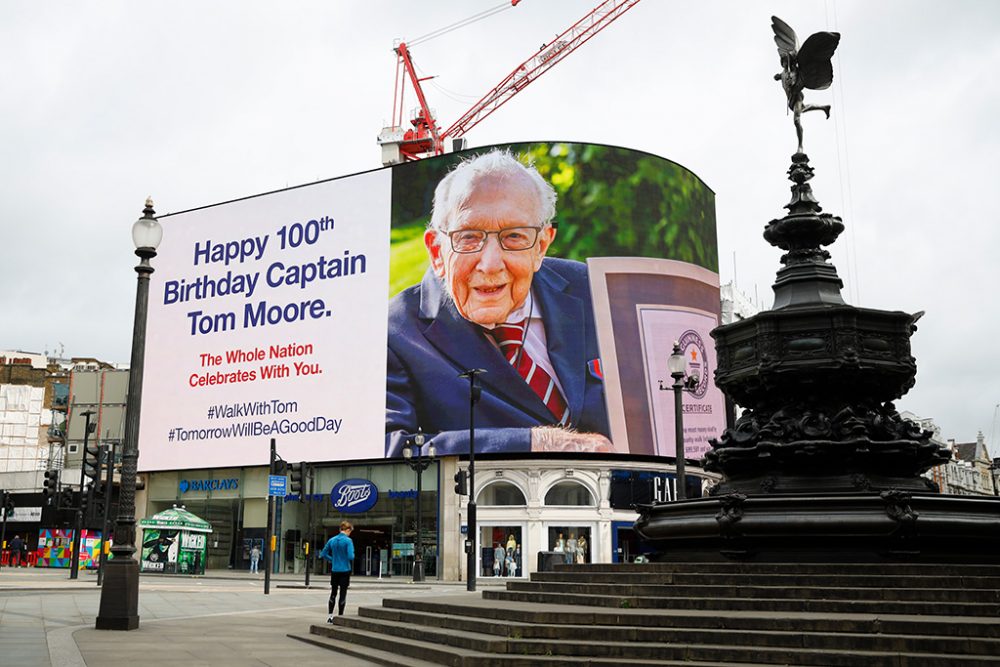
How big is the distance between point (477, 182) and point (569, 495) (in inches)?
660

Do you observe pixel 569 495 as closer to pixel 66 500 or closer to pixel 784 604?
pixel 66 500

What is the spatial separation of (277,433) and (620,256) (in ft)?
70.1

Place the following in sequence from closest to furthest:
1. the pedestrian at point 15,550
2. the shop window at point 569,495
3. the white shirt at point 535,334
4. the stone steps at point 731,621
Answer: the stone steps at point 731,621
the white shirt at point 535,334
the shop window at point 569,495
the pedestrian at point 15,550

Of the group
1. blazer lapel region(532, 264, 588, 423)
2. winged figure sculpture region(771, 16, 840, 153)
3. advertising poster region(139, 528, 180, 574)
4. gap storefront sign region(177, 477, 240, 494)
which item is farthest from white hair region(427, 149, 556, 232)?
winged figure sculpture region(771, 16, 840, 153)

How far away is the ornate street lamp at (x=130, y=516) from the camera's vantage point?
14.6 m

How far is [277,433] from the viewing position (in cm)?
5559

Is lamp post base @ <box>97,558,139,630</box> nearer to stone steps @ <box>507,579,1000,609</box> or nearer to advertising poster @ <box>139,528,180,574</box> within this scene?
stone steps @ <box>507,579,1000,609</box>

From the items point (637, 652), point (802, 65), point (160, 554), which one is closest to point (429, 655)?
point (637, 652)

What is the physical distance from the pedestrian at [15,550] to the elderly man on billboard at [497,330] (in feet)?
70.7

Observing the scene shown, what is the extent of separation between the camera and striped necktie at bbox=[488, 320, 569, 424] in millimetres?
48875

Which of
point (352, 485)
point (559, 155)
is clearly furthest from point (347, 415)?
point (559, 155)

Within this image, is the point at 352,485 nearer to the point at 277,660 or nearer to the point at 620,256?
the point at 620,256

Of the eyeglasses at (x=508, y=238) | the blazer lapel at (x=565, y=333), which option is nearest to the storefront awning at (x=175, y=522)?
the blazer lapel at (x=565, y=333)

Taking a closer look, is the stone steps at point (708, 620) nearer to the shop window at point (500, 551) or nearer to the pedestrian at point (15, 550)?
the shop window at point (500, 551)
